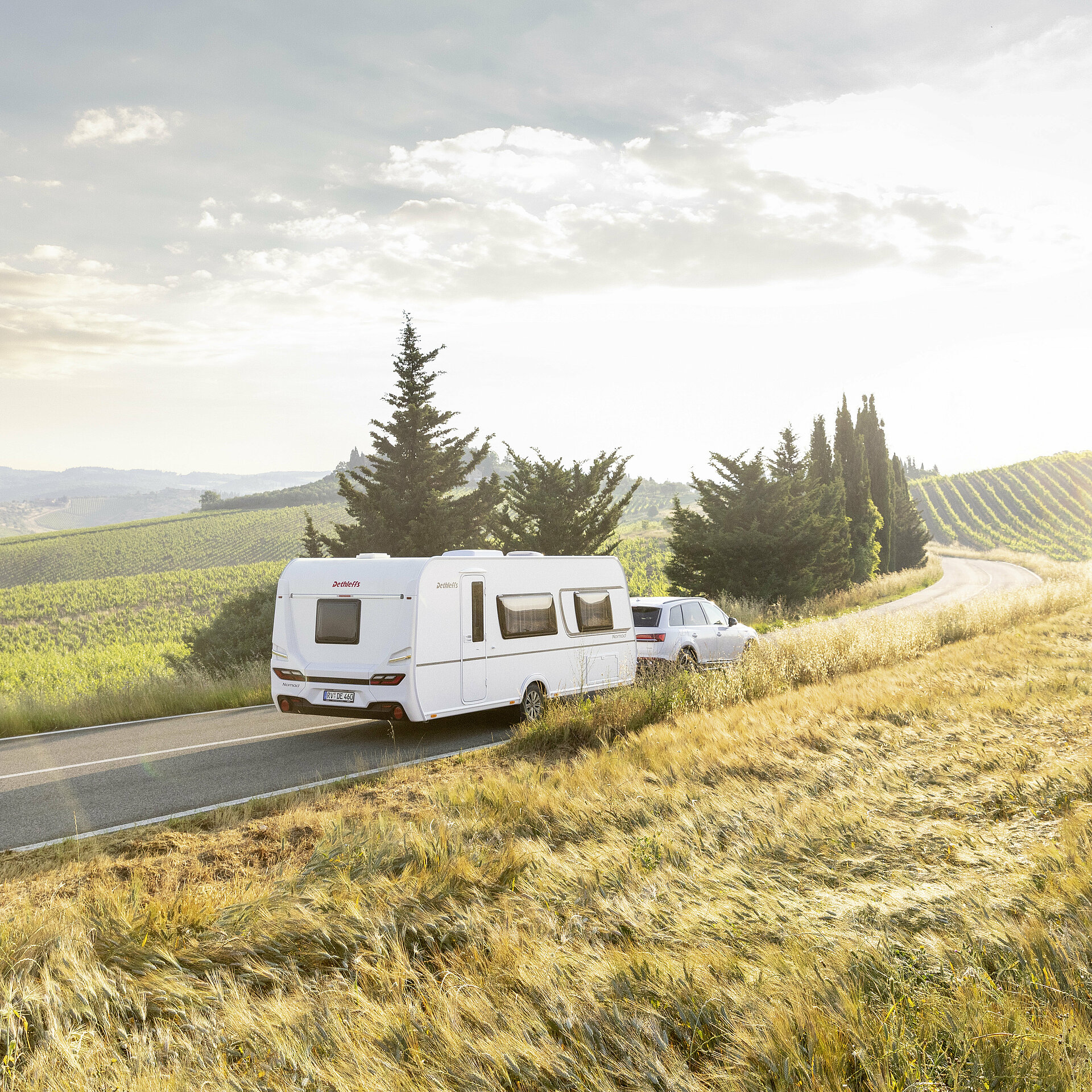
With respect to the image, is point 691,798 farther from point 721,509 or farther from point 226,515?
point 226,515

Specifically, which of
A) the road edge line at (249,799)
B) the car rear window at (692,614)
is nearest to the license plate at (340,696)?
the road edge line at (249,799)

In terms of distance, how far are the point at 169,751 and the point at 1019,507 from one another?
132005 mm

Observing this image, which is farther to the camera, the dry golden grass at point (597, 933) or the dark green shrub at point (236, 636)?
the dark green shrub at point (236, 636)

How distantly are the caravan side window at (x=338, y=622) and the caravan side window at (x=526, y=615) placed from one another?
1.86 m

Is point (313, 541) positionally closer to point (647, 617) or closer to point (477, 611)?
point (647, 617)

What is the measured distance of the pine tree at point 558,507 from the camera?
85.5 feet

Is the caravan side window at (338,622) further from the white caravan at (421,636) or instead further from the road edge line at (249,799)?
the road edge line at (249,799)

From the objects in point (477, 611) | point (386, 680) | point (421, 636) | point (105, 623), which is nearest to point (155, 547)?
point (105, 623)

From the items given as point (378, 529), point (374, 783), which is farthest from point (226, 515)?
point (374, 783)

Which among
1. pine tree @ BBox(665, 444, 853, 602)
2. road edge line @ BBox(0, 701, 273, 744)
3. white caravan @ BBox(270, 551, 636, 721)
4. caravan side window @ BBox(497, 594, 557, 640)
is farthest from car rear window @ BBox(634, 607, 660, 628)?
pine tree @ BBox(665, 444, 853, 602)

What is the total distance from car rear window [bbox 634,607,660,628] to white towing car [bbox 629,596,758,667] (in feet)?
0.03

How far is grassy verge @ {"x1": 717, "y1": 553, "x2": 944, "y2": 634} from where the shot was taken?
26.9m

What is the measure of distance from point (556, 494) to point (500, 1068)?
2364cm

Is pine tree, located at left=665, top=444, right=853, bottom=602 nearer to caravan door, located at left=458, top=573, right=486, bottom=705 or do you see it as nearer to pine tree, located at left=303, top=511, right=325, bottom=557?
pine tree, located at left=303, top=511, right=325, bottom=557
